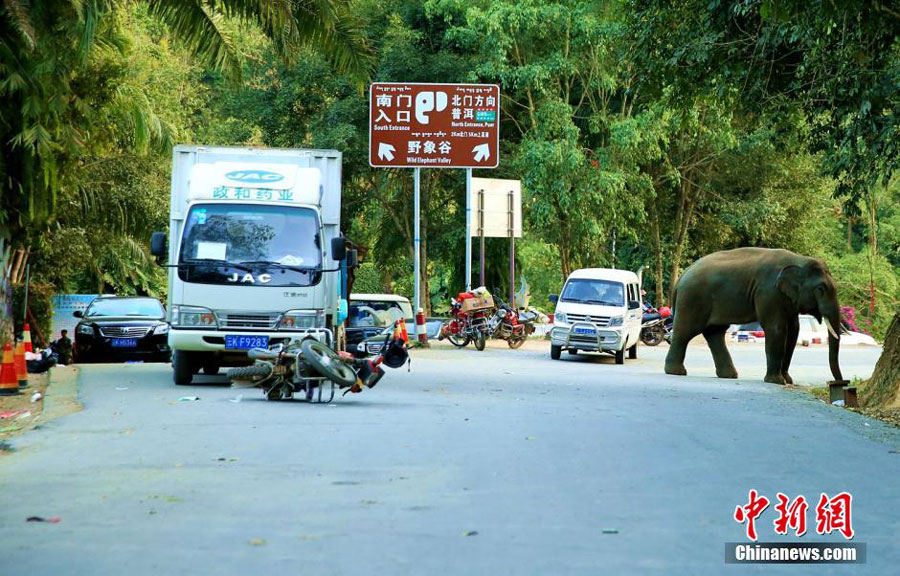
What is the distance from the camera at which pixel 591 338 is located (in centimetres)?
2791

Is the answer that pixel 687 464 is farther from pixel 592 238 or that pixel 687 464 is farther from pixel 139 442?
pixel 592 238

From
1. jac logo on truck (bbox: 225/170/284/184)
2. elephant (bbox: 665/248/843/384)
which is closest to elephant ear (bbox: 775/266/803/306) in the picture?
elephant (bbox: 665/248/843/384)

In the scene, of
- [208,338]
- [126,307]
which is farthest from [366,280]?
[208,338]

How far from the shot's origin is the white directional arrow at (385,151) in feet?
102

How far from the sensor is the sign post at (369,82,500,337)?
30859 mm

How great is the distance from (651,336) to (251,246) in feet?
70.6

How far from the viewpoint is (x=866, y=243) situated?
57.2 meters

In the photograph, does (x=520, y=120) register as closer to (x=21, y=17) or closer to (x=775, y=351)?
(x=775, y=351)

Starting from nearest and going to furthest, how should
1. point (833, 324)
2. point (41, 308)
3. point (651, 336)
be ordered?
1. point (833, 324)
2. point (41, 308)
3. point (651, 336)

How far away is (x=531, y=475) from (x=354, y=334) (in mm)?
18484

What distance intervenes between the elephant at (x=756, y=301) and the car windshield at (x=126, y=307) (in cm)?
1043

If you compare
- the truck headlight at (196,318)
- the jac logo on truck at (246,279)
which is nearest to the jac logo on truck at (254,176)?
the jac logo on truck at (246,279)

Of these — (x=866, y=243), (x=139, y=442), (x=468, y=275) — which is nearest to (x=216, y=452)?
(x=139, y=442)

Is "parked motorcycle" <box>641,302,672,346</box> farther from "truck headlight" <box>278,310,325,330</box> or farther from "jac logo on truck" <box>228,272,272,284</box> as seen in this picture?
"jac logo on truck" <box>228,272,272,284</box>
